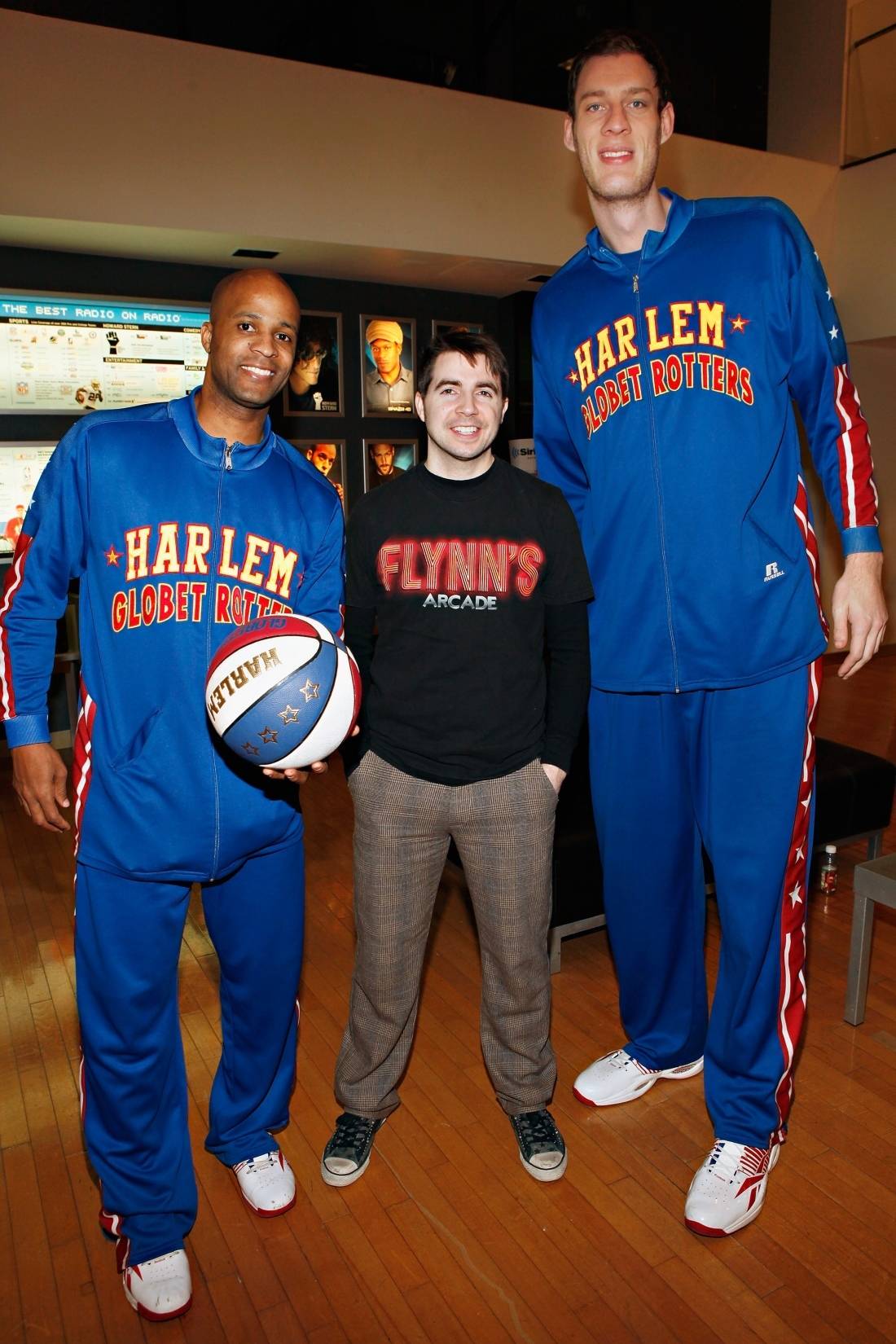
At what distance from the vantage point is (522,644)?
1.90 meters

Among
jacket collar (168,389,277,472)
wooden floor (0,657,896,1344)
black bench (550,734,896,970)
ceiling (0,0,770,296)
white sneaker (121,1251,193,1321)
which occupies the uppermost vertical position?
ceiling (0,0,770,296)

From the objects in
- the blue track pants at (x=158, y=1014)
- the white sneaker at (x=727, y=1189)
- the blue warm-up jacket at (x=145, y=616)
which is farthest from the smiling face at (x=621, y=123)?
the white sneaker at (x=727, y=1189)

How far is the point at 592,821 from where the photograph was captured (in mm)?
3008

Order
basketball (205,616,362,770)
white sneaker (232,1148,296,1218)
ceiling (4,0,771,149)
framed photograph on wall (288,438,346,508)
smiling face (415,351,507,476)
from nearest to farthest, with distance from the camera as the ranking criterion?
1. basketball (205,616,362,770)
2. smiling face (415,351,507,476)
3. white sneaker (232,1148,296,1218)
4. ceiling (4,0,771,149)
5. framed photograph on wall (288,438,346,508)

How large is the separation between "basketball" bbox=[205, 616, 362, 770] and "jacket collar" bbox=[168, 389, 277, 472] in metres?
0.28

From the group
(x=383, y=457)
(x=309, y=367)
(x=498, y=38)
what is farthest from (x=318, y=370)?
(x=498, y=38)

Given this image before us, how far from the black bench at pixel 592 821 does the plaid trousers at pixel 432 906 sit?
0.81m

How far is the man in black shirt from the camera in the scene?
73.4 inches

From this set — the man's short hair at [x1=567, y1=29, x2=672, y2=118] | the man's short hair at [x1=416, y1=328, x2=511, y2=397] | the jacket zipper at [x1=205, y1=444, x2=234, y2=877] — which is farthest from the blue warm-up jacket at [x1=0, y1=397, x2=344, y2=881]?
the man's short hair at [x1=567, y1=29, x2=672, y2=118]

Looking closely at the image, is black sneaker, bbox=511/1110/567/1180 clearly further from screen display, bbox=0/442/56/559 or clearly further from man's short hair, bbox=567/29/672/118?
screen display, bbox=0/442/56/559

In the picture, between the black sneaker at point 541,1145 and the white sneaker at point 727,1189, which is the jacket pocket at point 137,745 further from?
the white sneaker at point 727,1189

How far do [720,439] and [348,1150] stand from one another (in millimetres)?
1607

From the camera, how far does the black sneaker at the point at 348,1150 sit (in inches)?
80.8

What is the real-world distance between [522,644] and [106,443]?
82 cm
